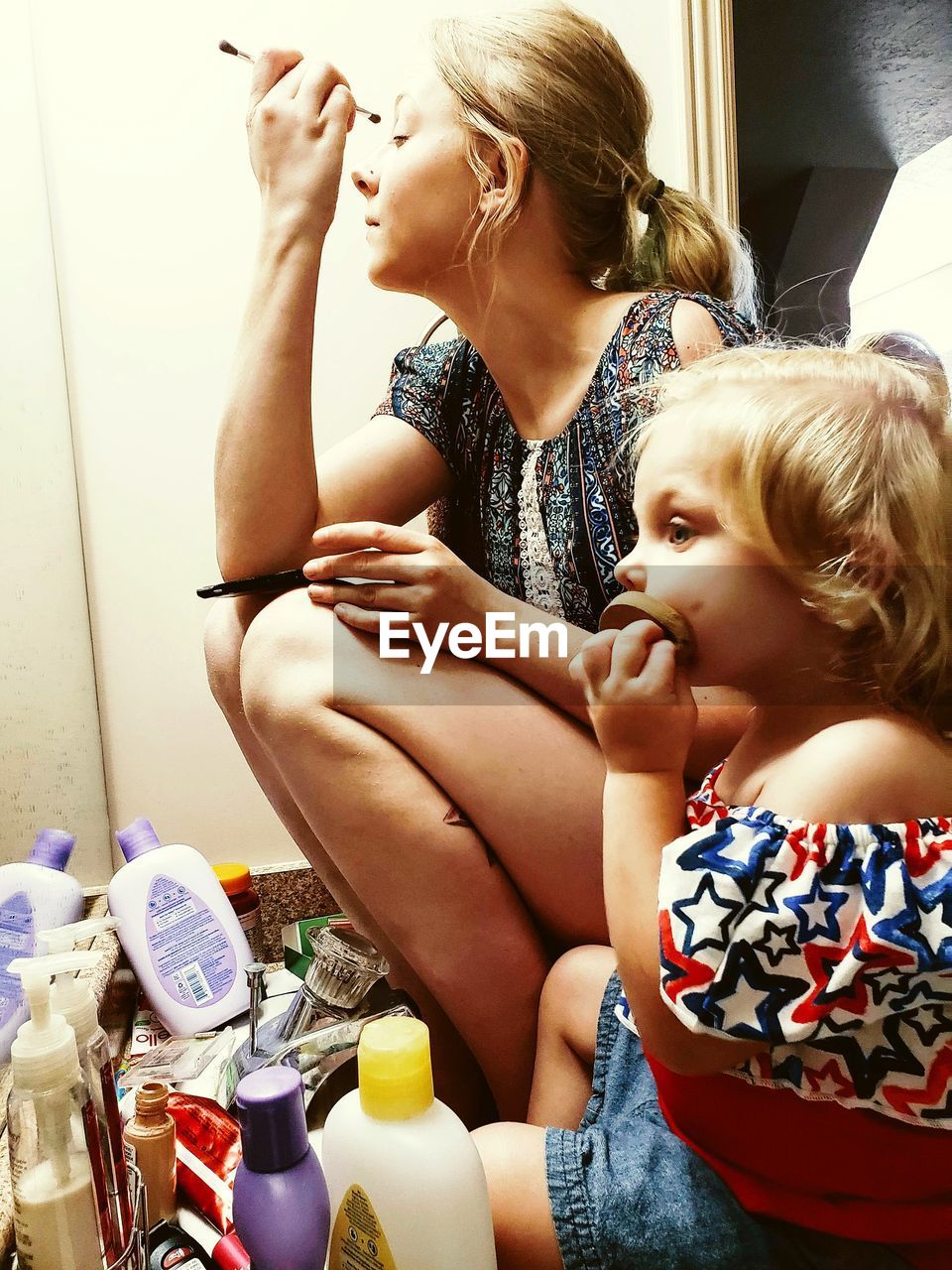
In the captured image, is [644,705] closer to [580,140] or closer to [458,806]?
[458,806]

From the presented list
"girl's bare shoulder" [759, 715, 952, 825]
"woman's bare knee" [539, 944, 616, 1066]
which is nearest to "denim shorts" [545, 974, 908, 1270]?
"woman's bare knee" [539, 944, 616, 1066]

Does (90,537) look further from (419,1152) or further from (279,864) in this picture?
(419,1152)

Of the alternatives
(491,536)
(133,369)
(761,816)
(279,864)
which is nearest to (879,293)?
(491,536)

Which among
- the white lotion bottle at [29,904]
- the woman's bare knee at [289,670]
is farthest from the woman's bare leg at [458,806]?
the white lotion bottle at [29,904]

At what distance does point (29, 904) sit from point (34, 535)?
37 cm

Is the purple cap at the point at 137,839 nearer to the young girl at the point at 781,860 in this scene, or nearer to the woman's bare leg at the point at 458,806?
the woman's bare leg at the point at 458,806

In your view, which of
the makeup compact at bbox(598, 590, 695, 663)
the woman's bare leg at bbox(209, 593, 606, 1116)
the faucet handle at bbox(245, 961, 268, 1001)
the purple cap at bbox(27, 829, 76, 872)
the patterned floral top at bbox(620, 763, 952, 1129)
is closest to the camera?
the patterned floral top at bbox(620, 763, 952, 1129)

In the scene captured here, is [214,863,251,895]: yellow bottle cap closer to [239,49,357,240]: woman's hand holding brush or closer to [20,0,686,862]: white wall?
[20,0,686,862]: white wall

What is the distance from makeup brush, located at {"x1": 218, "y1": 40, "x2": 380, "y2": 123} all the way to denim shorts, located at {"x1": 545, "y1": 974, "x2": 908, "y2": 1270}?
0.86 m

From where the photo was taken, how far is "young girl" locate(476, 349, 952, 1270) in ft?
1.45

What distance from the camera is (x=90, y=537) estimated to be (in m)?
0.97

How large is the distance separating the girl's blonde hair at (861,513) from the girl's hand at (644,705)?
84 millimetres

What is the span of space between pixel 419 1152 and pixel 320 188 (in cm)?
75

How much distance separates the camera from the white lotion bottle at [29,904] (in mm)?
763
